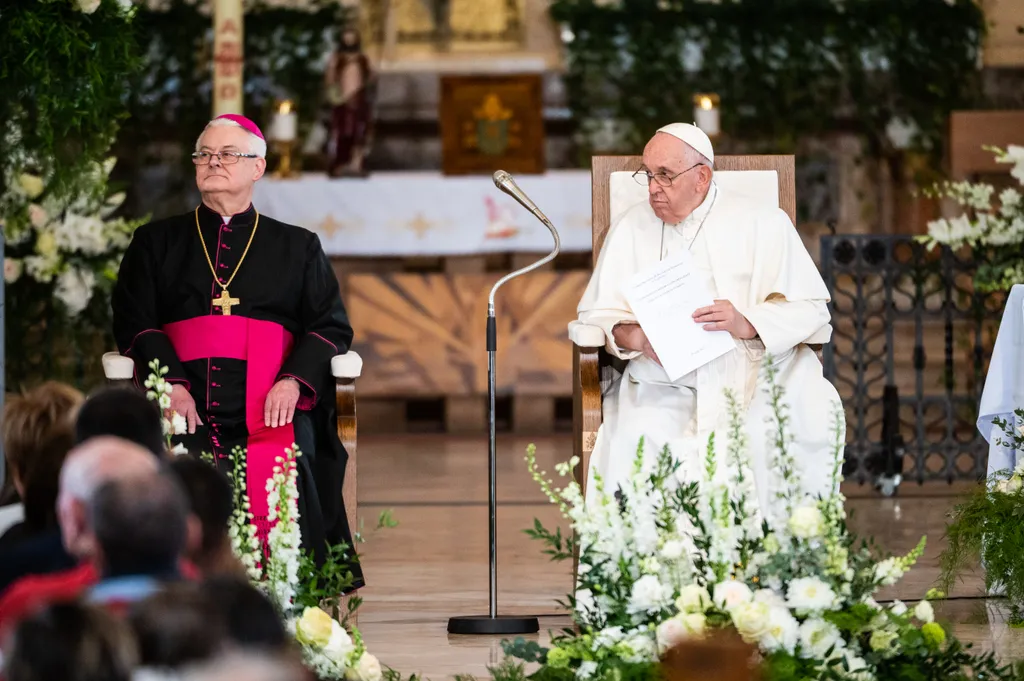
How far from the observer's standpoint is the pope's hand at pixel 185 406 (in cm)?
439

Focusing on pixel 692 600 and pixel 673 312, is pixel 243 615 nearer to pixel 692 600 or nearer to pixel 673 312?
pixel 692 600

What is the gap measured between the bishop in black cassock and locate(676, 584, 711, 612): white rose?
1792 millimetres

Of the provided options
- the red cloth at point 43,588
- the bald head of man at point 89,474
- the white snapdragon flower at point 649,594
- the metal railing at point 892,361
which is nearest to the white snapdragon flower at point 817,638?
the white snapdragon flower at point 649,594

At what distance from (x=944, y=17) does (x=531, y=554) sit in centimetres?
621

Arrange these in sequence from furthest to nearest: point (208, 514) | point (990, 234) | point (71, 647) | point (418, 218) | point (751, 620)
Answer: point (418, 218)
point (990, 234)
point (751, 620)
point (208, 514)
point (71, 647)

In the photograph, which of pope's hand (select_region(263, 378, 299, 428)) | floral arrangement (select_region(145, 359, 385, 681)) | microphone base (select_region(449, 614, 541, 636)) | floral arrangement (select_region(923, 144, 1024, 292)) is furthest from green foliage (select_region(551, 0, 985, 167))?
floral arrangement (select_region(145, 359, 385, 681))

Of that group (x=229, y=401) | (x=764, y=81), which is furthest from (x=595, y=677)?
(x=764, y=81)

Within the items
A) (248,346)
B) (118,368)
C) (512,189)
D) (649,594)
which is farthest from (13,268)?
(649,594)

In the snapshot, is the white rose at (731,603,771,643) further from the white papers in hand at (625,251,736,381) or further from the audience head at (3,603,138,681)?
the white papers in hand at (625,251,736,381)

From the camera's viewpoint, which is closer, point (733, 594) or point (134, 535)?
point (134, 535)

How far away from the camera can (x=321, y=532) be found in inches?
175

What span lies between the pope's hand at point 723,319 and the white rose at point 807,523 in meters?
1.78

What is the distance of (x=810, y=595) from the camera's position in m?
2.75

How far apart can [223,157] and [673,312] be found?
136cm
